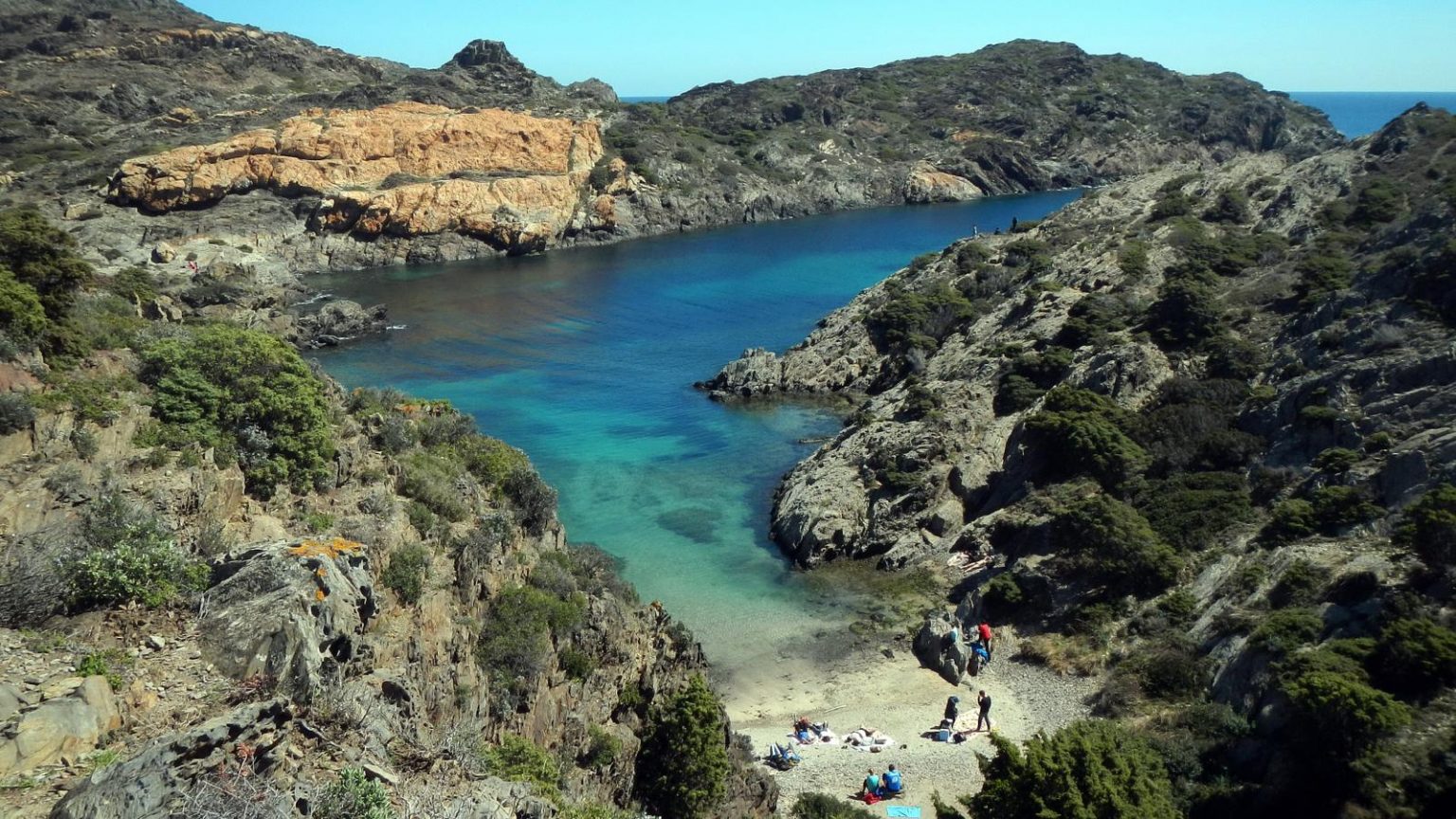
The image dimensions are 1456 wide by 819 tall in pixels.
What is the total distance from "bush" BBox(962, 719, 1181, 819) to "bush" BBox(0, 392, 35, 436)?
17.1 m

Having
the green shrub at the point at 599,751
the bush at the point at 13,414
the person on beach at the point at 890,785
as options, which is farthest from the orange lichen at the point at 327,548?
the person on beach at the point at 890,785

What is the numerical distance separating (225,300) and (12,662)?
5338 cm

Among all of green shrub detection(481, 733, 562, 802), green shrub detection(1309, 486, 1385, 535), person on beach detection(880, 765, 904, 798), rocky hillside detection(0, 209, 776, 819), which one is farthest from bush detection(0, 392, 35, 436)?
green shrub detection(1309, 486, 1385, 535)

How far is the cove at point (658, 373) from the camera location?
33.8 m

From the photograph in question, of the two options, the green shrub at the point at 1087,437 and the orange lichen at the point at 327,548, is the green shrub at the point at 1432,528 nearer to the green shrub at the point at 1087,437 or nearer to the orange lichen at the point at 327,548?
the green shrub at the point at 1087,437

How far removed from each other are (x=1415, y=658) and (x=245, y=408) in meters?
23.5

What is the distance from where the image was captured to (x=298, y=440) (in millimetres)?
18953

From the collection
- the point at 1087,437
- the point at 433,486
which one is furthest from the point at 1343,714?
the point at 433,486

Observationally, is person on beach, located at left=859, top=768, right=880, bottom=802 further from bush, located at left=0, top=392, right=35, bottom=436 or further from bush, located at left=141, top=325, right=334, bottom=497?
bush, located at left=0, top=392, right=35, bottom=436

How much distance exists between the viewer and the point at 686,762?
61.8 ft

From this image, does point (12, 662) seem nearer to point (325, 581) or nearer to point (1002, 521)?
point (325, 581)

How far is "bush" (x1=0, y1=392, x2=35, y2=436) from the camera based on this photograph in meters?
15.3

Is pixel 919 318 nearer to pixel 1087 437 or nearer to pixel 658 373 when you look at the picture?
pixel 658 373

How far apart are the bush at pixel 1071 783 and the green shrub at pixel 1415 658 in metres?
5.80
